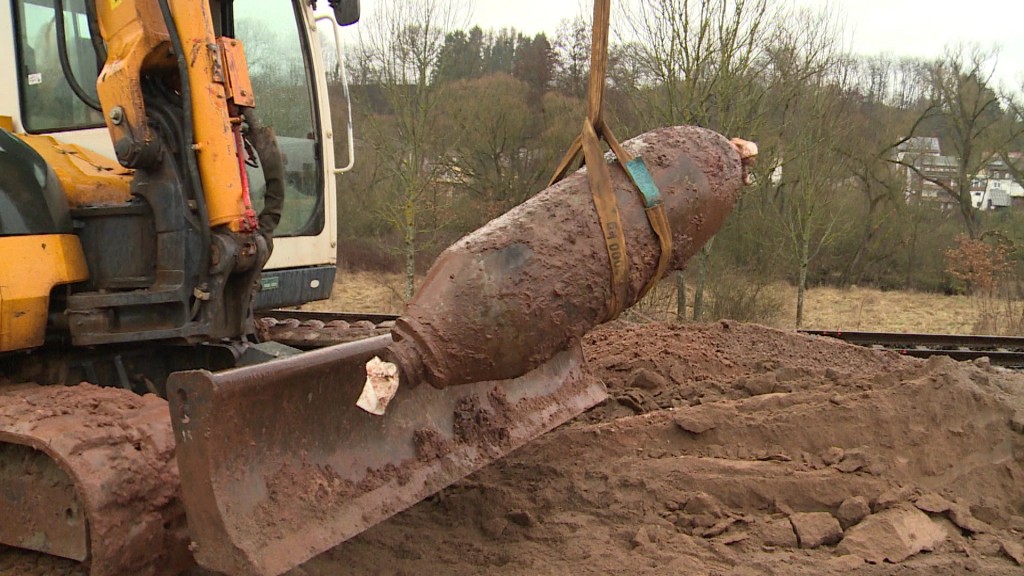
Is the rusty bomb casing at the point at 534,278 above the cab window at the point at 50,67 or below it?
below

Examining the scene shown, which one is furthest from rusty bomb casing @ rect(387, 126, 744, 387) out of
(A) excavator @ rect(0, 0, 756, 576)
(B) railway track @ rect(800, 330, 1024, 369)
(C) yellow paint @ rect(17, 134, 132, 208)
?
(B) railway track @ rect(800, 330, 1024, 369)

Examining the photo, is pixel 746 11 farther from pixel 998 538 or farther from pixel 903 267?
pixel 903 267

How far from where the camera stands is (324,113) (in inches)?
194

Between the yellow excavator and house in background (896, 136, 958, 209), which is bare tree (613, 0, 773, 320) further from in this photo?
house in background (896, 136, 958, 209)

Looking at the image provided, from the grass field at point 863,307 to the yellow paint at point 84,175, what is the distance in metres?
9.86

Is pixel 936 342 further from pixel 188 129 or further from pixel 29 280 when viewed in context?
pixel 29 280

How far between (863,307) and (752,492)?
50.3 feet

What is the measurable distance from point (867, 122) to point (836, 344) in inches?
606

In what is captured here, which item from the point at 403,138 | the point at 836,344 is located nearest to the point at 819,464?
the point at 836,344

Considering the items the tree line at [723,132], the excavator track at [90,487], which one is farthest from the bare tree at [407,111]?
the excavator track at [90,487]

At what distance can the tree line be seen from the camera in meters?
11.4

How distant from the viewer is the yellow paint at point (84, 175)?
11.3 feet

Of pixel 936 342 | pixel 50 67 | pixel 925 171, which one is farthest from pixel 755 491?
pixel 925 171

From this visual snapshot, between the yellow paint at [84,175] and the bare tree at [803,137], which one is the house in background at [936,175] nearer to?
the bare tree at [803,137]
